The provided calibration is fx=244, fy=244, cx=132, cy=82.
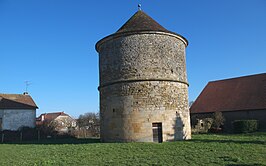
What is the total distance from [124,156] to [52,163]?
259cm

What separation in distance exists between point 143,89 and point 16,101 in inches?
816

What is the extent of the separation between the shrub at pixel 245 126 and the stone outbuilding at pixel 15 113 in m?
21.5

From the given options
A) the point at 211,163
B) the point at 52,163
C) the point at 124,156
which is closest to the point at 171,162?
the point at 211,163

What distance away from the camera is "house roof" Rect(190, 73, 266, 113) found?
2417 centimetres

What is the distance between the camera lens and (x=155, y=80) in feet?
44.6

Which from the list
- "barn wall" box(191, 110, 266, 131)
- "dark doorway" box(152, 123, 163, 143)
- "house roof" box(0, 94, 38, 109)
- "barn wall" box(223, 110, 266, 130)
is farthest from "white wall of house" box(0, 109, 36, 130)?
"barn wall" box(223, 110, 266, 130)

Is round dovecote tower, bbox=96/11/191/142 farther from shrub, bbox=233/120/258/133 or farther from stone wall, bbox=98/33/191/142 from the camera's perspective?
shrub, bbox=233/120/258/133

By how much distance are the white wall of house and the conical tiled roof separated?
1810 centimetres

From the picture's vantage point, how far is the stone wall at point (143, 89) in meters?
13.3

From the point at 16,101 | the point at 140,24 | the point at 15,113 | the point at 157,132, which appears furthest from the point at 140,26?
the point at 16,101

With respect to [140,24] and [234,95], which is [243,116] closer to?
[234,95]

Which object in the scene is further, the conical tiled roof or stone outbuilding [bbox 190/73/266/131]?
stone outbuilding [bbox 190/73/266/131]

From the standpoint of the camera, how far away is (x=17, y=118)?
88.4ft

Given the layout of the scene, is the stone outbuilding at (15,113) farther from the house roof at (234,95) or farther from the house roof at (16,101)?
the house roof at (234,95)
